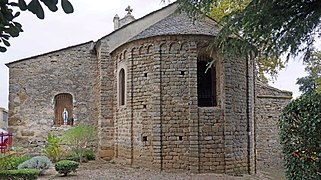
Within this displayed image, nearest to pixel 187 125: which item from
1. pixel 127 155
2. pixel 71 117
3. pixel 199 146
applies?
pixel 199 146

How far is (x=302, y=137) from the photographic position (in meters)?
5.68

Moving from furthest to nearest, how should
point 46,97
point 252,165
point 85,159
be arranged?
point 46,97 → point 85,159 → point 252,165

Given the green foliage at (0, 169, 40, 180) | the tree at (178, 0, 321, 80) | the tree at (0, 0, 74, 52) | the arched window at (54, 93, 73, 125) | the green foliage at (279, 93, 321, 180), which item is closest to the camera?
the tree at (0, 0, 74, 52)

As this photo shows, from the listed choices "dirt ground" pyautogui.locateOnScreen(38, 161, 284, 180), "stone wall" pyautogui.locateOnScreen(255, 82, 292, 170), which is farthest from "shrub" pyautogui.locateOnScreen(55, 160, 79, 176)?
"stone wall" pyautogui.locateOnScreen(255, 82, 292, 170)

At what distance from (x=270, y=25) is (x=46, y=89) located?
10135 millimetres

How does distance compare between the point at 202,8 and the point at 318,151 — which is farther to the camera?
the point at 202,8

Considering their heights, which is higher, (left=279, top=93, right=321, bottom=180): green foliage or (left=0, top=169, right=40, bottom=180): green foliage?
(left=279, top=93, right=321, bottom=180): green foliage

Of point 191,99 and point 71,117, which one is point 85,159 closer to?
point 71,117

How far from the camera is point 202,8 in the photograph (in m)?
7.94

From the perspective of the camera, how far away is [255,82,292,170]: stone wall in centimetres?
1559

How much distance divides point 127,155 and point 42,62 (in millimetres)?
5526

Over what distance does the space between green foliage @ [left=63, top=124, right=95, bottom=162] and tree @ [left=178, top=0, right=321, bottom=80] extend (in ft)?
23.0

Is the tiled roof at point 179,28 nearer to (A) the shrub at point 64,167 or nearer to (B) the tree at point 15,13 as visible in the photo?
(A) the shrub at point 64,167

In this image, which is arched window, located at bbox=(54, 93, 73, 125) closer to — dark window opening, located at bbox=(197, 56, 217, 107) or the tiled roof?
the tiled roof
